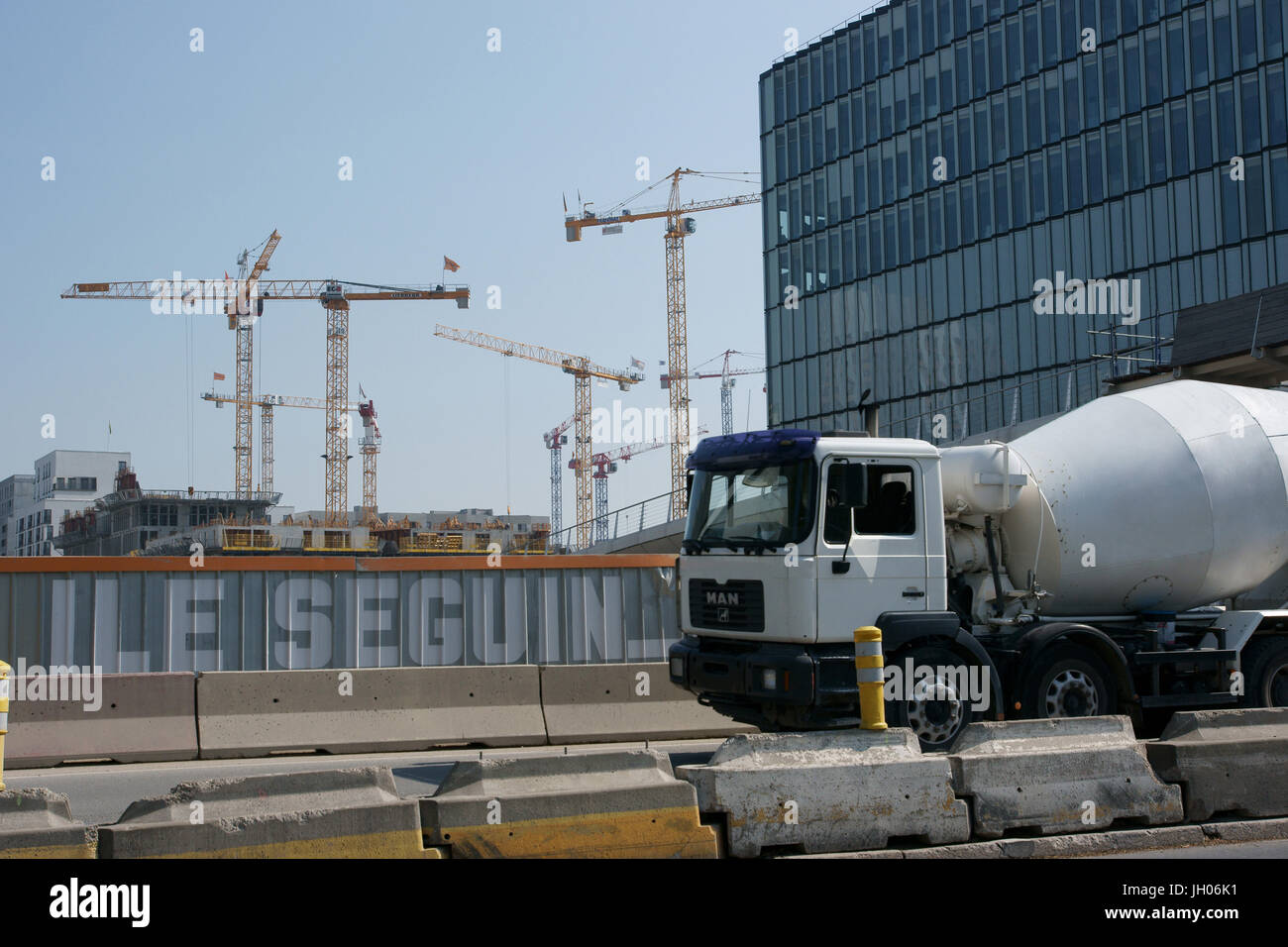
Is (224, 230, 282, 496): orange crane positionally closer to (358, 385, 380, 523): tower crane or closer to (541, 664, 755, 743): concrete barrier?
(358, 385, 380, 523): tower crane

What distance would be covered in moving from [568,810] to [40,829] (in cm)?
259

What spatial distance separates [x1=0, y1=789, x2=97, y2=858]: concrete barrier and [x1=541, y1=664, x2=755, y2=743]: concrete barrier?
774 cm

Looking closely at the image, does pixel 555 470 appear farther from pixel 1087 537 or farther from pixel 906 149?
pixel 1087 537

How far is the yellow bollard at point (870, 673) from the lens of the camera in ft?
26.0

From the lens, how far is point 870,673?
26.4 ft

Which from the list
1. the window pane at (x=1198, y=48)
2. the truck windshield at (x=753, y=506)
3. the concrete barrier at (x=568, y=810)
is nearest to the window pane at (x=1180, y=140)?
the window pane at (x=1198, y=48)

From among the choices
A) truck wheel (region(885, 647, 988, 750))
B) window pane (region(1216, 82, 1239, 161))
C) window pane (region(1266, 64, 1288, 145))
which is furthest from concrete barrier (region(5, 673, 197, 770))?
window pane (region(1216, 82, 1239, 161))

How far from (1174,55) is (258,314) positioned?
116 meters

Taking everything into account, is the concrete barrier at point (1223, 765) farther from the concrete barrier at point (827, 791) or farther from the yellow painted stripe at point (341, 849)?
the yellow painted stripe at point (341, 849)

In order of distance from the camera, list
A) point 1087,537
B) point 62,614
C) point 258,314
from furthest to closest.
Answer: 1. point 258,314
2. point 62,614
3. point 1087,537

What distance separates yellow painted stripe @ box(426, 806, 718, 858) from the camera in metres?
6.45
